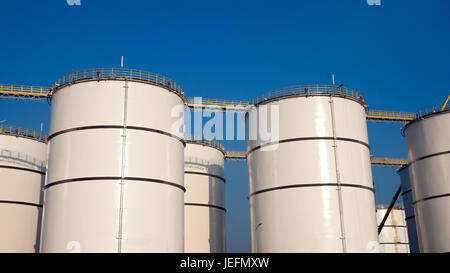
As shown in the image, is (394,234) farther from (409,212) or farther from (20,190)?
(20,190)

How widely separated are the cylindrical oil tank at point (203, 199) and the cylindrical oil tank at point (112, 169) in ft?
27.6

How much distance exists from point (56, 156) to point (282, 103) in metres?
9.48

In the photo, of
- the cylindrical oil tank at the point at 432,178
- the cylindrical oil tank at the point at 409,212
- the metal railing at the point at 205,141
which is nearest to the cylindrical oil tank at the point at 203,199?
the metal railing at the point at 205,141

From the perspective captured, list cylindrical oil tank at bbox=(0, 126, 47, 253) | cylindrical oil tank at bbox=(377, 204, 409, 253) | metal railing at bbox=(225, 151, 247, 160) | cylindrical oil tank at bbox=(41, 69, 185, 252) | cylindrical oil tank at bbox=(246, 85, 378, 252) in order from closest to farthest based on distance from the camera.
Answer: cylindrical oil tank at bbox=(41, 69, 185, 252), cylindrical oil tank at bbox=(246, 85, 378, 252), cylindrical oil tank at bbox=(0, 126, 47, 253), metal railing at bbox=(225, 151, 247, 160), cylindrical oil tank at bbox=(377, 204, 409, 253)

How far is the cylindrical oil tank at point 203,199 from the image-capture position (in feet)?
94.0

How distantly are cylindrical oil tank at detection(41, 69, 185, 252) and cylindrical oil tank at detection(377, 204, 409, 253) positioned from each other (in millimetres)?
28517

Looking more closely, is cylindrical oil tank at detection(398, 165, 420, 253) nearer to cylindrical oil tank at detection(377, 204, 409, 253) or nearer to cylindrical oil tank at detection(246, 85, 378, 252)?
cylindrical oil tank at detection(377, 204, 409, 253)

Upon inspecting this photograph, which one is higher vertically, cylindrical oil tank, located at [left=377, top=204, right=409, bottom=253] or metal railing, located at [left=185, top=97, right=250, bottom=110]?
metal railing, located at [left=185, top=97, right=250, bottom=110]

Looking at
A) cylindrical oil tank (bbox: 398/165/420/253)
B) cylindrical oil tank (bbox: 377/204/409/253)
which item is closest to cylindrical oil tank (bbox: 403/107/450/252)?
cylindrical oil tank (bbox: 398/165/420/253)

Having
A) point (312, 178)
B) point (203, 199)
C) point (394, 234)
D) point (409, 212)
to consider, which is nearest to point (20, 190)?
point (203, 199)

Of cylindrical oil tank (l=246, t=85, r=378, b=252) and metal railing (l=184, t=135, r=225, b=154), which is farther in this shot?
metal railing (l=184, t=135, r=225, b=154)

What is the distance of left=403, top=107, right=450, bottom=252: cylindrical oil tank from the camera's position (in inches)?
944

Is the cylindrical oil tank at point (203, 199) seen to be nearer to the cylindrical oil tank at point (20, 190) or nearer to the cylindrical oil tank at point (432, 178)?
the cylindrical oil tank at point (20, 190)
